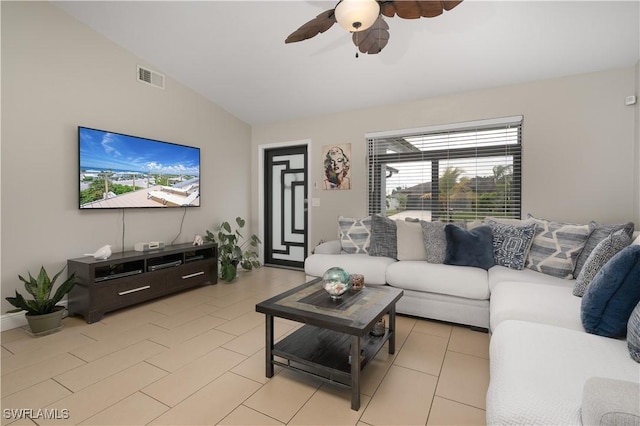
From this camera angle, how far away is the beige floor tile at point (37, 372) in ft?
5.76

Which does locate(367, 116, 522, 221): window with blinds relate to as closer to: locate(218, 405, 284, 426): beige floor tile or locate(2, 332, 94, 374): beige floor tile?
locate(218, 405, 284, 426): beige floor tile

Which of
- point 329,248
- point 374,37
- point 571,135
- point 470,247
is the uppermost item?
point 374,37

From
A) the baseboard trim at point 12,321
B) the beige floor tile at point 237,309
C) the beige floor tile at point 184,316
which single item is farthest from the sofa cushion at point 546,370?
the baseboard trim at point 12,321

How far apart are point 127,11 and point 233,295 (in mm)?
→ 3032

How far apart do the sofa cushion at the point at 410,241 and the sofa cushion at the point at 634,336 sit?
1.83m

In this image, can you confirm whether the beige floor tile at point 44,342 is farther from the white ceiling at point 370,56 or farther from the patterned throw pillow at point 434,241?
the patterned throw pillow at point 434,241

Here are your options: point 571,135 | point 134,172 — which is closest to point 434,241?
point 571,135

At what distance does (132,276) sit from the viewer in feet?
9.78

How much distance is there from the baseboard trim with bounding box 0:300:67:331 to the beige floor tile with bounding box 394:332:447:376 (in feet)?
10.5

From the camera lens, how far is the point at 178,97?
3.86 metres

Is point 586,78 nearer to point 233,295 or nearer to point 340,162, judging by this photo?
point 340,162

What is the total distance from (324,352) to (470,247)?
175 cm

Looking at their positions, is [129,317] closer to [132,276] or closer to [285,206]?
[132,276]

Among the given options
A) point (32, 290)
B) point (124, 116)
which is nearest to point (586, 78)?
point (124, 116)
